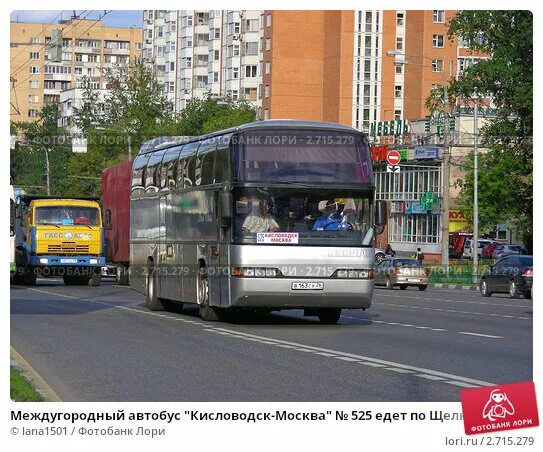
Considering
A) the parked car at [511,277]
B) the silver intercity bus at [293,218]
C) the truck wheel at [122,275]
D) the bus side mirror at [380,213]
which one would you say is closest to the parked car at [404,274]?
the parked car at [511,277]

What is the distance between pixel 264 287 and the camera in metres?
23.5

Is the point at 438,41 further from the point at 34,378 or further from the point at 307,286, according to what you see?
the point at 34,378

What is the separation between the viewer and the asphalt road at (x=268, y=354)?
13953 millimetres

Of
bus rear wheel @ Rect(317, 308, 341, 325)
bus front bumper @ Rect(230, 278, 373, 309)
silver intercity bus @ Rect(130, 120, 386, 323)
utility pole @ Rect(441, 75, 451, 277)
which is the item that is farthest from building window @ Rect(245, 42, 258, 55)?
bus front bumper @ Rect(230, 278, 373, 309)

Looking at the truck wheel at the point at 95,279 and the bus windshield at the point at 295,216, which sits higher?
the bus windshield at the point at 295,216

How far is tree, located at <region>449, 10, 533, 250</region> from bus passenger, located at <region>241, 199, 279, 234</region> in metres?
39.0

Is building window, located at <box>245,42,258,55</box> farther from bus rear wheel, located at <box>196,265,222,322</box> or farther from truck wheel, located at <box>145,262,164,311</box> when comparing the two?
bus rear wheel, located at <box>196,265,222,322</box>

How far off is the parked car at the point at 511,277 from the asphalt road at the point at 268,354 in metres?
16.1

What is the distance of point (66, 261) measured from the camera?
45.5 metres

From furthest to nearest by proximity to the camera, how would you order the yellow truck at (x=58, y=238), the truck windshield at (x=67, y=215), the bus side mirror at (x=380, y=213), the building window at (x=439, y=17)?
the building window at (x=439, y=17) < the truck windshield at (x=67, y=215) < the yellow truck at (x=58, y=238) < the bus side mirror at (x=380, y=213)

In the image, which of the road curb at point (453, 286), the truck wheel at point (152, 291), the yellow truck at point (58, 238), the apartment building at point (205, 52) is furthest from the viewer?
the apartment building at point (205, 52)

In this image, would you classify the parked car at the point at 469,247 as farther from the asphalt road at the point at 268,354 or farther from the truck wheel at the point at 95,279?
the asphalt road at the point at 268,354
